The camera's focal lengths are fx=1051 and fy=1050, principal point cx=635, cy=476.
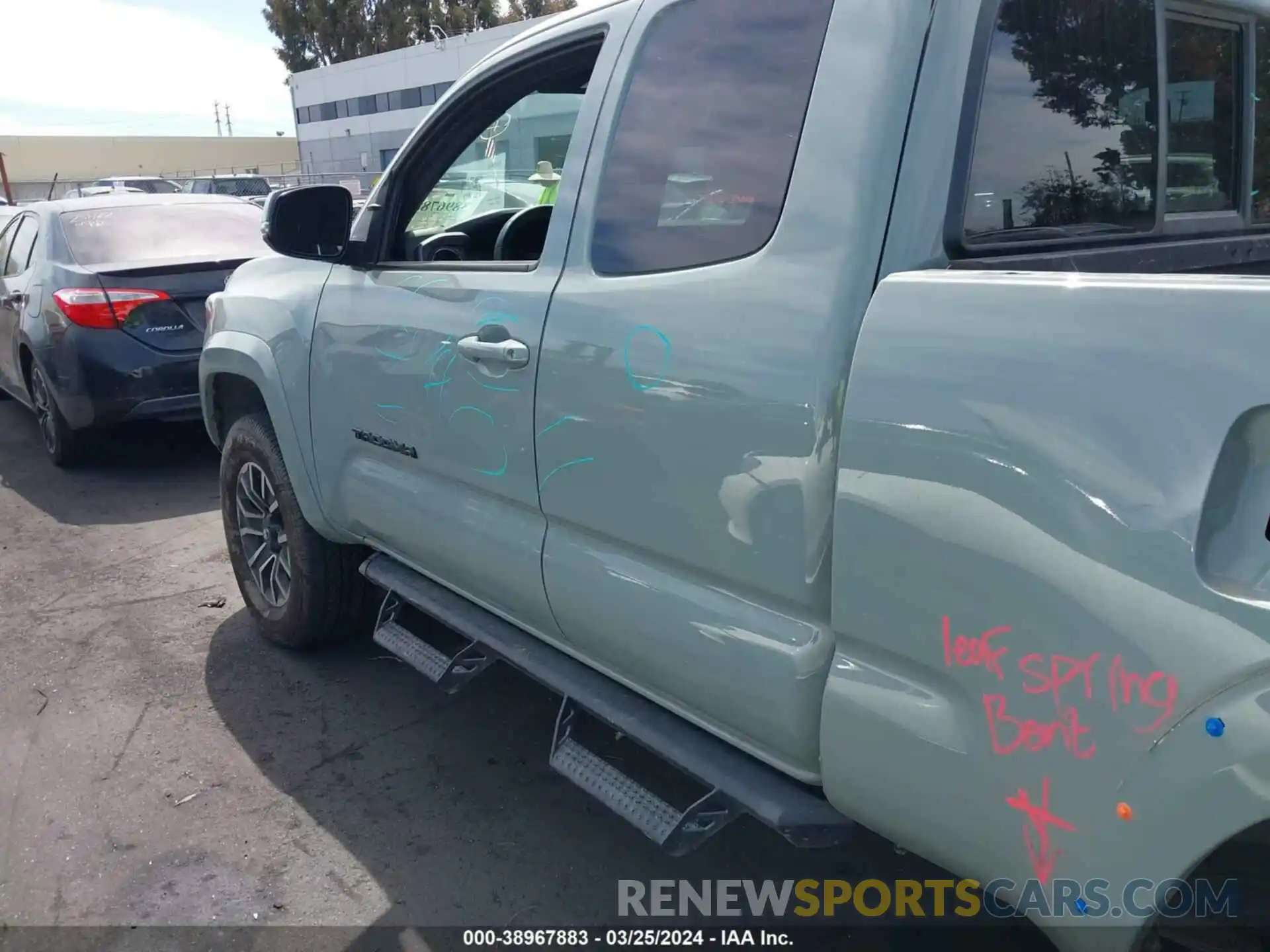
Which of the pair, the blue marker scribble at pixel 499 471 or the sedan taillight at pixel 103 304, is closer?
the blue marker scribble at pixel 499 471

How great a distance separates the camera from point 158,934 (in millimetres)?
2670

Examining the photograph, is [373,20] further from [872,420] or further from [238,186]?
[872,420]

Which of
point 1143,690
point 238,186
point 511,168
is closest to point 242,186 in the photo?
point 238,186

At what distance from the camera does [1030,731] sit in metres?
1.55

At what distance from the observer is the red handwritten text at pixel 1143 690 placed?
1.36 metres

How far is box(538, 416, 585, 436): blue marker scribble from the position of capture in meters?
2.34

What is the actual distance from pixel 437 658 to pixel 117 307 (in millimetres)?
4388

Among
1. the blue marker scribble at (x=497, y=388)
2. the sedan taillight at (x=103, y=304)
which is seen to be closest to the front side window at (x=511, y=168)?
the blue marker scribble at (x=497, y=388)

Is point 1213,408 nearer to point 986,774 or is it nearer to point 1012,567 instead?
point 1012,567

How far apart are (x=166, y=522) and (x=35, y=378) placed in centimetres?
208

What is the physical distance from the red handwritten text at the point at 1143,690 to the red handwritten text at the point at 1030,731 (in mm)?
74

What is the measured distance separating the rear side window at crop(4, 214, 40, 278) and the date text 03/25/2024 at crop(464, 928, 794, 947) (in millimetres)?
6519

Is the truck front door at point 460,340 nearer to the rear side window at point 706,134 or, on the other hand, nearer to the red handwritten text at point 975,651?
the rear side window at point 706,134

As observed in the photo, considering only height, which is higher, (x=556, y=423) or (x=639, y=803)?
(x=556, y=423)
